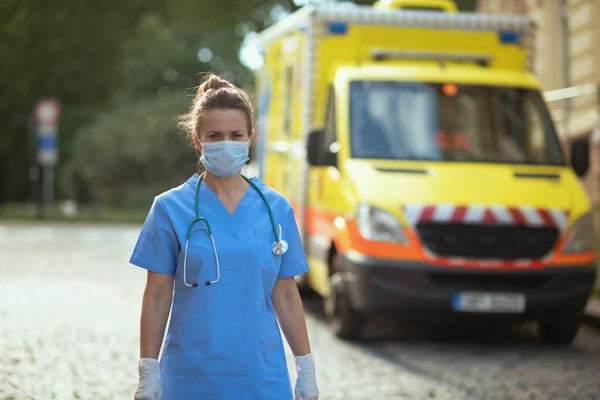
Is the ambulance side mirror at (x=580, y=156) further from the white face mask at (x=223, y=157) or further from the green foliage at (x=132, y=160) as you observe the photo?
the green foliage at (x=132, y=160)

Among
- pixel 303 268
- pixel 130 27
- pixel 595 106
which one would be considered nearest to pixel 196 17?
pixel 130 27

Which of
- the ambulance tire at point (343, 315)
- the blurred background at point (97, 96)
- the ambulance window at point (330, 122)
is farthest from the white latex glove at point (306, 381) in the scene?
the blurred background at point (97, 96)

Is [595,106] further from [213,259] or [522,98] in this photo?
[213,259]

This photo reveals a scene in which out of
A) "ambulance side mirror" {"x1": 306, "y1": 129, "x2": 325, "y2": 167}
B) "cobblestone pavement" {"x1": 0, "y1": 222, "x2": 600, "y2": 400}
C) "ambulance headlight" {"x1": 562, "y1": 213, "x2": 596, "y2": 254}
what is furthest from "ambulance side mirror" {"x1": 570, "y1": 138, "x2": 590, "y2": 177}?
"ambulance side mirror" {"x1": 306, "y1": 129, "x2": 325, "y2": 167}

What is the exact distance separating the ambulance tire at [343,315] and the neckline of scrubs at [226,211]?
21.3 ft

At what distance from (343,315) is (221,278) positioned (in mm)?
6903

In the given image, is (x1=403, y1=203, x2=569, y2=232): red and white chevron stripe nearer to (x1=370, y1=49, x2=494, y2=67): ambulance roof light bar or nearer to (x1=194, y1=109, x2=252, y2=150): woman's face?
(x1=370, y1=49, x2=494, y2=67): ambulance roof light bar

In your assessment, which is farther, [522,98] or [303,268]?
[522,98]

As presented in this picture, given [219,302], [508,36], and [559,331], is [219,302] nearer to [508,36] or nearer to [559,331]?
[559,331]

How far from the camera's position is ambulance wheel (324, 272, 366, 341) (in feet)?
35.6

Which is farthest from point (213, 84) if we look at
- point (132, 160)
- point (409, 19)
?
point (132, 160)

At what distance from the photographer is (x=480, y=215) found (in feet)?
33.9

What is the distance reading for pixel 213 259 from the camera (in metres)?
4.12

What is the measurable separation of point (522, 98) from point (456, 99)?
605 mm
